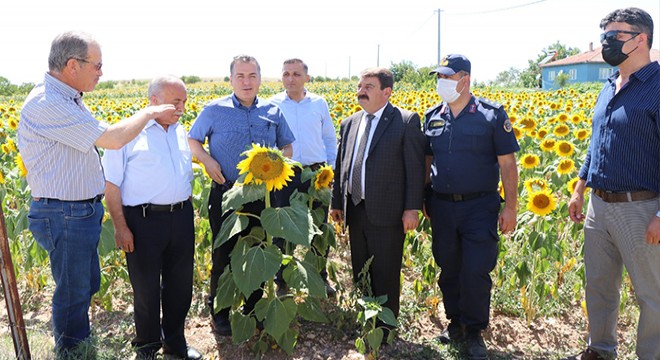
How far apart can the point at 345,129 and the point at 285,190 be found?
871 millimetres

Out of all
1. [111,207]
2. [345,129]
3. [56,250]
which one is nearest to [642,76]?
[345,129]

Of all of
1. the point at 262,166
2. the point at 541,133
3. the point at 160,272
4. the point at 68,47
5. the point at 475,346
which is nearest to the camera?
the point at 68,47

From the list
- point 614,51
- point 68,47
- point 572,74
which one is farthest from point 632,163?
point 572,74

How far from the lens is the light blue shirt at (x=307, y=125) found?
4.86 meters

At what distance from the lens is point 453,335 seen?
12.2ft

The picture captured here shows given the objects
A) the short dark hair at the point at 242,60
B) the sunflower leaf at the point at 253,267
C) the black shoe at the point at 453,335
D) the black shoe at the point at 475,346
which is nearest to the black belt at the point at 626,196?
the black shoe at the point at 475,346

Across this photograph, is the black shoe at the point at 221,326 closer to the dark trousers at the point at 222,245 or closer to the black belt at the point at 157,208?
the dark trousers at the point at 222,245

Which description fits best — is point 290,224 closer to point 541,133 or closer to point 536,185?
point 536,185

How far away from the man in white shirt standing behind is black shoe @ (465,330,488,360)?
Answer: 171 cm

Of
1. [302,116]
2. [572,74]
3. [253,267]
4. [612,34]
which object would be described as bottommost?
[253,267]

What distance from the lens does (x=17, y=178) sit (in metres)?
4.86

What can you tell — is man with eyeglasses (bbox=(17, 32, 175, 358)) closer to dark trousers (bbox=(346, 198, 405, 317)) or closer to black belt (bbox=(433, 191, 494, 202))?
dark trousers (bbox=(346, 198, 405, 317))

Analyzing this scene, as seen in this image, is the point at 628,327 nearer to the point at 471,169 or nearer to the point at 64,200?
the point at 471,169

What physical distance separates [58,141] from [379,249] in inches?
79.3
